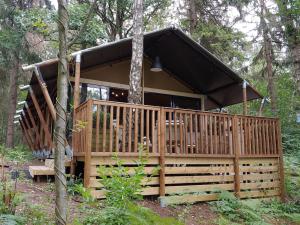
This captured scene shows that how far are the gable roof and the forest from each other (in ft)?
3.56

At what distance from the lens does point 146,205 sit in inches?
227

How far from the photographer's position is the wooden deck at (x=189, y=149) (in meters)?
5.83

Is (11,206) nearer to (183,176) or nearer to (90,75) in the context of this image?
(183,176)

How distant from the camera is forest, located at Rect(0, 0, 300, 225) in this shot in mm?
3504

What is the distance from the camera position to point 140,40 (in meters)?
7.05

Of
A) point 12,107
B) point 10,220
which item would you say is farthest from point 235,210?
point 12,107

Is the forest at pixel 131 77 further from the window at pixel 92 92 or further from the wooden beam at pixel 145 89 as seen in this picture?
the window at pixel 92 92

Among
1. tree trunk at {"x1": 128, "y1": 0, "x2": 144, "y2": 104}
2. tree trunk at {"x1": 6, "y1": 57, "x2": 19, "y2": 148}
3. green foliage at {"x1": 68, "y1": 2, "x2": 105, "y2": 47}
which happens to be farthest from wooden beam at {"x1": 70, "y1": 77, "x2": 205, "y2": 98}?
tree trunk at {"x1": 6, "y1": 57, "x2": 19, "y2": 148}

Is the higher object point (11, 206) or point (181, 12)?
point (181, 12)

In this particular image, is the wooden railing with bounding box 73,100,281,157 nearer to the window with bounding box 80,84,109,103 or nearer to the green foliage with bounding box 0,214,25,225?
the green foliage with bounding box 0,214,25,225

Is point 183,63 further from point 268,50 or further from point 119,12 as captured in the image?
point 119,12

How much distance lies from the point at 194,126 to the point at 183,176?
1164 mm

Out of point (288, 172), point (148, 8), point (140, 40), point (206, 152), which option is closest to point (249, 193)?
point (206, 152)

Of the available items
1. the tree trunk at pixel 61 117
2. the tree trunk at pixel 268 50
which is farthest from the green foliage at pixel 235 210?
the tree trunk at pixel 268 50
